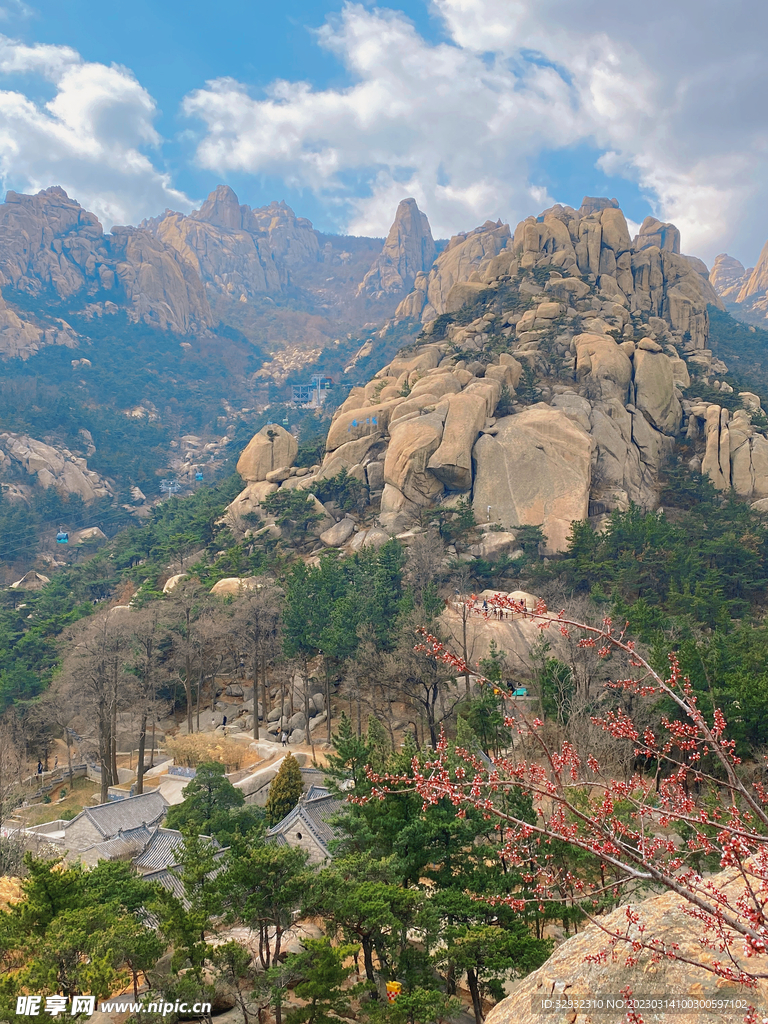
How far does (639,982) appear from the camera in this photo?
504cm

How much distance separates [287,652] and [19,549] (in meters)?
44.9

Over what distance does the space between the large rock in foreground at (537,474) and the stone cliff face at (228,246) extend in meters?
142

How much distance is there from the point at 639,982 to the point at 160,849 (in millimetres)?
18262

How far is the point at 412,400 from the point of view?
47.2m

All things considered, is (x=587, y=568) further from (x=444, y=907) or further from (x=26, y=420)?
(x=26, y=420)

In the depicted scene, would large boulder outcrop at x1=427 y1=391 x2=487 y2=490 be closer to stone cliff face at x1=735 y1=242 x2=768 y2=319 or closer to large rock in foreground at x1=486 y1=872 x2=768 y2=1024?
large rock in foreground at x1=486 y1=872 x2=768 y2=1024

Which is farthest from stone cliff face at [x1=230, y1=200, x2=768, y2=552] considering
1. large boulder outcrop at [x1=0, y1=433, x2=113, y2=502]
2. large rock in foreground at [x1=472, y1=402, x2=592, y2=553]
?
large boulder outcrop at [x1=0, y1=433, x2=113, y2=502]

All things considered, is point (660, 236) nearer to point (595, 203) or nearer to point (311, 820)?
point (595, 203)

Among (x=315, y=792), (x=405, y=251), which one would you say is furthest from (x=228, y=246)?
(x=315, y=792)

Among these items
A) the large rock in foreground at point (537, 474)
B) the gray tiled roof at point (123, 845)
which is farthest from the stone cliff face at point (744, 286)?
the gray tiled roof at point (123, 845)

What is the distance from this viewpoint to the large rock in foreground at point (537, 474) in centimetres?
3897

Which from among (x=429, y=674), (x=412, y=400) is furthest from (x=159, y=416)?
(x=429, y=674)

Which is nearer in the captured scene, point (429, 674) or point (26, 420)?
point (429, 674)

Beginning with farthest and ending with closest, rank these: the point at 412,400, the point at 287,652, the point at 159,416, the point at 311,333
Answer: the point at 311,333 < the point at 159,416 < the point at 412,400 < the point at 287,652
